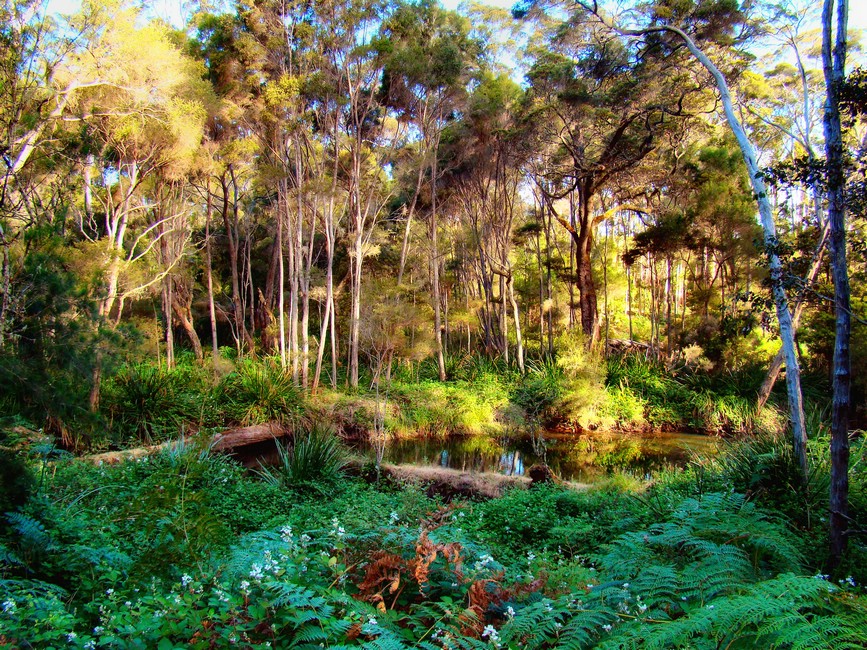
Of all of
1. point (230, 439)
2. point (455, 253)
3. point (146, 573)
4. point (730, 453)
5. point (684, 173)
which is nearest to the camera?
point (146, 573)

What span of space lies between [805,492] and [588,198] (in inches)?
439

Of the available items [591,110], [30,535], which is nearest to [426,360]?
[591,110]

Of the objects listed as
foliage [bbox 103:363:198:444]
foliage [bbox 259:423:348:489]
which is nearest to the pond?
foliage [bbox 259:423:348:489]

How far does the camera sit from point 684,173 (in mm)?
14312

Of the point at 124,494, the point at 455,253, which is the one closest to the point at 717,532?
the point at 124,494

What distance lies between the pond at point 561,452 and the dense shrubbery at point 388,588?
233 inches

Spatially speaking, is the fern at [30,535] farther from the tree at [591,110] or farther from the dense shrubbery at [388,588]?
the tree at [591,110]

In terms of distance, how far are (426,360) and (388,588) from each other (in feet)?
51.0

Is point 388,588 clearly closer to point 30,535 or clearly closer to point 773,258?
point 30,535

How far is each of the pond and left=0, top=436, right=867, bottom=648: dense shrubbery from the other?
5.91 m

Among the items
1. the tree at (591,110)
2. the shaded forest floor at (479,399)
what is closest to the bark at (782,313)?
the tree at (591,110)

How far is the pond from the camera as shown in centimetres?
944

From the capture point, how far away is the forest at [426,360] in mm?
1910

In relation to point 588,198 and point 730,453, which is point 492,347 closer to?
point 588,198
